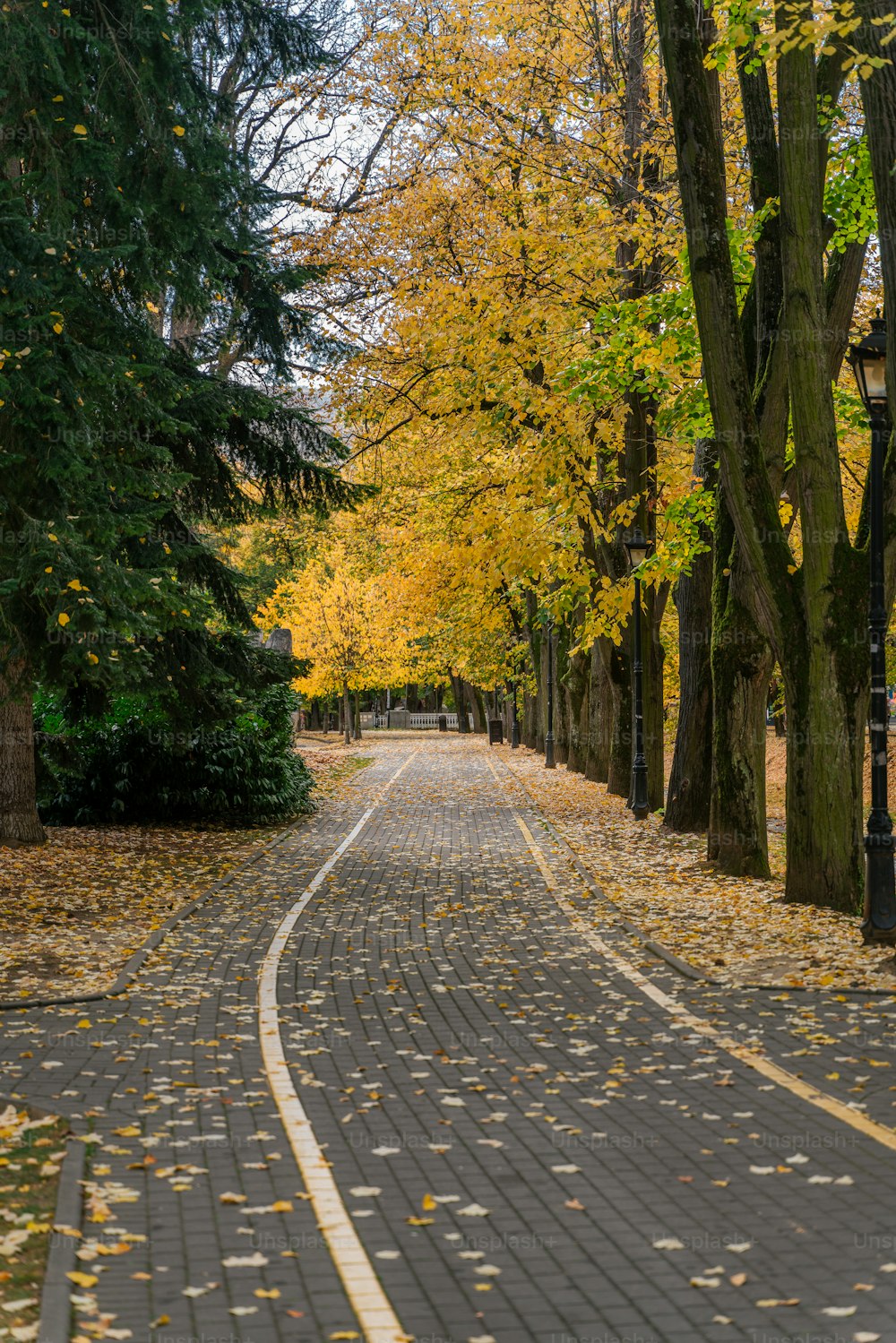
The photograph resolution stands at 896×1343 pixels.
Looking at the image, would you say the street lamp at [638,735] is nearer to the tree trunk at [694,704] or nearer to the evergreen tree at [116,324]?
the tree trunk at [694,704]

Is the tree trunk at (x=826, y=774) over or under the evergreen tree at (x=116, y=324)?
under

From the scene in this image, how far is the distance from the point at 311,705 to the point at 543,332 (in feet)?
202

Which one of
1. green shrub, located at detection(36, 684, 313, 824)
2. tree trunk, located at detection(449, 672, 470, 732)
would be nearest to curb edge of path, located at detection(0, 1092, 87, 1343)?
green shrub, located at detection(36, 684, 313, 824)

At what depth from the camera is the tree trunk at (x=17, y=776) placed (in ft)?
61.0

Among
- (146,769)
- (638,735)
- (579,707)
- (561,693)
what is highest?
(561,693)

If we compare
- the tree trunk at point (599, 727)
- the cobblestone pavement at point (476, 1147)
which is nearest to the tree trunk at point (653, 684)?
the tree trunk at point (599, 727)

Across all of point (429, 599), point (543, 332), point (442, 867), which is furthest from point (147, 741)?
point (429, 599)

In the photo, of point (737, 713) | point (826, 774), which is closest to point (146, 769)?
point (737, 713)

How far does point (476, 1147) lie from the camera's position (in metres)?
7.03

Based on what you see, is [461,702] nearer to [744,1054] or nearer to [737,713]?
[737,713]

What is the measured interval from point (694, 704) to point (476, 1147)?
14295 mm

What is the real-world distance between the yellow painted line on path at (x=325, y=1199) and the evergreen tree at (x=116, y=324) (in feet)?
15.2

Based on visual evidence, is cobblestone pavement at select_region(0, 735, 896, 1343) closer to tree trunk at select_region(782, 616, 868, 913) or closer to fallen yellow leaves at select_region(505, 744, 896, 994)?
fallen yellow leaves at select_region(505, 744, 896, 994)

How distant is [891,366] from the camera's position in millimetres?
11109
